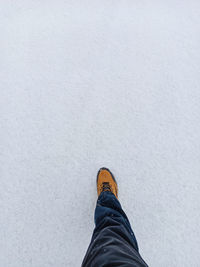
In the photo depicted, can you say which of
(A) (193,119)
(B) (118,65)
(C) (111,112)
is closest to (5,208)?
(C) (111,112)

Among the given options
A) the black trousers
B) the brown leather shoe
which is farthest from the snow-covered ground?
the black trousers

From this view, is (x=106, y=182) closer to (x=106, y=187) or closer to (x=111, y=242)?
(x=106, y=187)

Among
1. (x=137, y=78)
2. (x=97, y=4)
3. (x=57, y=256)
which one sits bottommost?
(x=57, y=256)

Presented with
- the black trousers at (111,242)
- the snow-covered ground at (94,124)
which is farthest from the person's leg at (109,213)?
the snow-covered ground at (94,124)

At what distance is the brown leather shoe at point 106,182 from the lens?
1033 millimetres

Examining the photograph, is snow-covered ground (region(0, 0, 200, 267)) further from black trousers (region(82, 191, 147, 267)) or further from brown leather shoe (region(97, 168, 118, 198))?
black trousers (region(82, 191, 147, 267))

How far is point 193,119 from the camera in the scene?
3.90 feet

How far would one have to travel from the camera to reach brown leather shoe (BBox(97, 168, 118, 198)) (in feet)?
3.39

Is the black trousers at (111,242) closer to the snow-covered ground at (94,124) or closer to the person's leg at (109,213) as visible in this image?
the person's leg at (109,213)

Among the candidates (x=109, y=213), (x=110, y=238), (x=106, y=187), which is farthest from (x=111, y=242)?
(x=106, y=187)

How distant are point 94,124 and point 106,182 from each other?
0.36 meters

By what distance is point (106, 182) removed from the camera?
1031mm

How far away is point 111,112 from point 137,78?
29 centimetres

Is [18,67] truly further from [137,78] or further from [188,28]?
[188,28]
